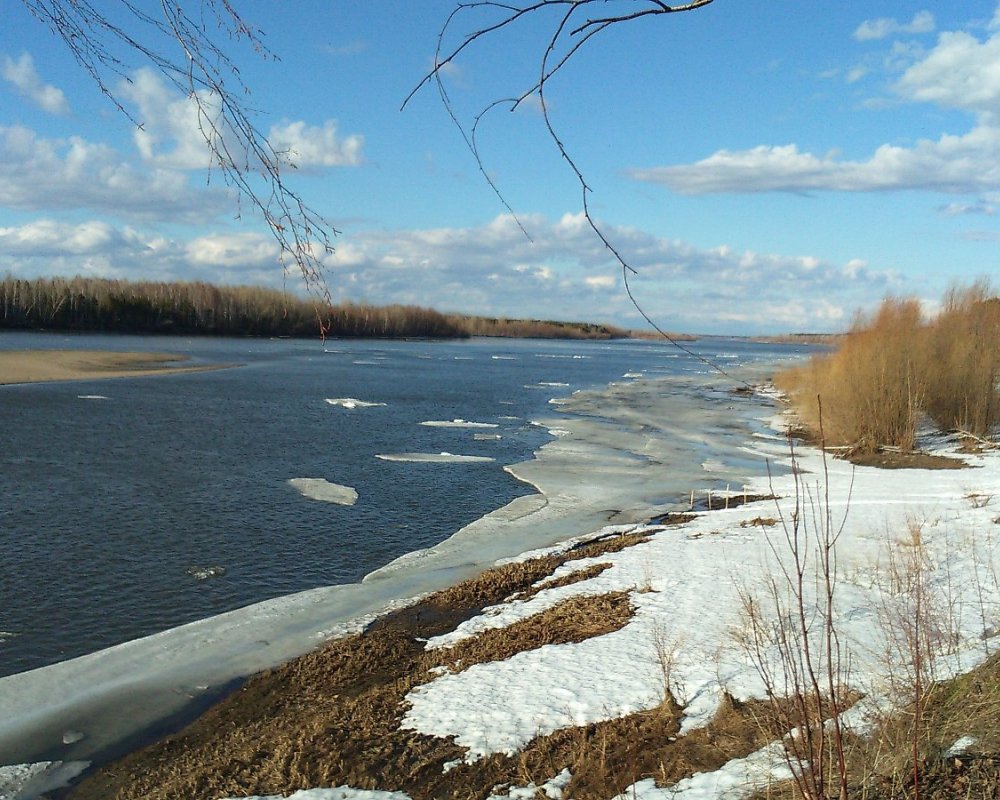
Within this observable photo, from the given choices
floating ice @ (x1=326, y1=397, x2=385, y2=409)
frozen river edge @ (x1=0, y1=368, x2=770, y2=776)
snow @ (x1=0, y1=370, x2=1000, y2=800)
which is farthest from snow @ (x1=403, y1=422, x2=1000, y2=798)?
floating ice @ (x1=326, y1=397, x2=385, y2=409)

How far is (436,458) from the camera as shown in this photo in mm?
20094

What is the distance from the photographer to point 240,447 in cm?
2045

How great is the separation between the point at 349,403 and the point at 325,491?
15441mm

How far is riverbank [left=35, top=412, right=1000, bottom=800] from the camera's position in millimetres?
5086

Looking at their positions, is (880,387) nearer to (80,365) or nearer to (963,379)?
(963,379)

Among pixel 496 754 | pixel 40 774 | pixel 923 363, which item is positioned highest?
pixel 923 363

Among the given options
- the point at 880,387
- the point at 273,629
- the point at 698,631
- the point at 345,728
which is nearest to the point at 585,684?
the point at 698,631

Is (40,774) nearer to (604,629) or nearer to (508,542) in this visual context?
(604,629)

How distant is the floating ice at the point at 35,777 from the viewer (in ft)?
19.0

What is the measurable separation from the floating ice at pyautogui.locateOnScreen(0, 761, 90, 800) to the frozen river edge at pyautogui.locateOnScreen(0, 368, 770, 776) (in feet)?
0.41

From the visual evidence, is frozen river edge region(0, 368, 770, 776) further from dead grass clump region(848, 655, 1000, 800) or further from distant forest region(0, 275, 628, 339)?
distant forest region(0, 275, 628, 339)

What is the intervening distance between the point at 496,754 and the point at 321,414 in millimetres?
22940

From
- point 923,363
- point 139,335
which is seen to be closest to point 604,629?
point 923,363

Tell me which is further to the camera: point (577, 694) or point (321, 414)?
point (321, 414)
